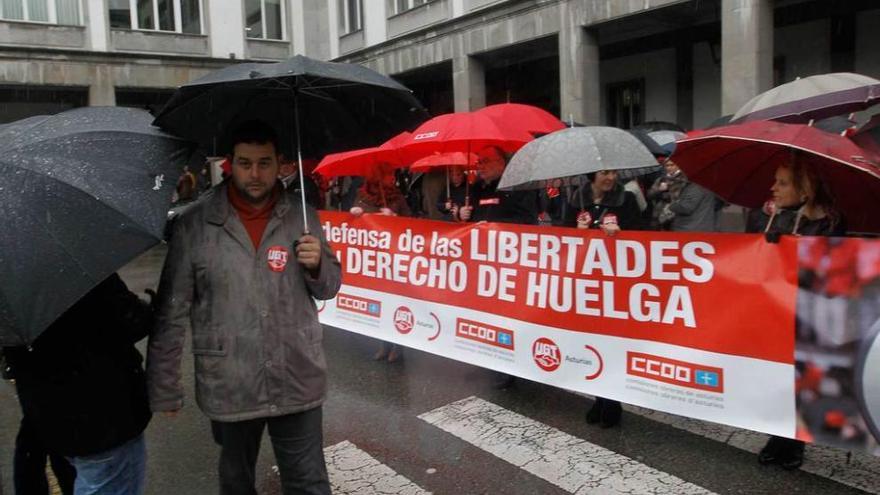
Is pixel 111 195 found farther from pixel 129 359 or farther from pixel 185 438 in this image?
pixel 185 438

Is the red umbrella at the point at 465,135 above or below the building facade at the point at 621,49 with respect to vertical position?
below

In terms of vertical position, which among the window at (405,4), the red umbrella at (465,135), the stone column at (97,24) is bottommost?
the red umbrella at (465,135)

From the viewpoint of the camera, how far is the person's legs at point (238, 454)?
9.65 feet

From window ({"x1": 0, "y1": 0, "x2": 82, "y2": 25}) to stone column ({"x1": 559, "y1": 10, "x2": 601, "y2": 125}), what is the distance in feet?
53.6

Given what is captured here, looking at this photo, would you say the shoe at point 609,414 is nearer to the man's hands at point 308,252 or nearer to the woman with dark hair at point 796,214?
the woman with dark hair at point 796,214

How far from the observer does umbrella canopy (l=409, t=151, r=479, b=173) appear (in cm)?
668

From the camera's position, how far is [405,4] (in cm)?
1928

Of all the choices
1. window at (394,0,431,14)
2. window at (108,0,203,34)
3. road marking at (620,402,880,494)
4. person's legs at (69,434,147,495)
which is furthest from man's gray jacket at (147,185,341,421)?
window at (108,0,203,34)

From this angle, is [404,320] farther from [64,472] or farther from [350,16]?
[350,16]

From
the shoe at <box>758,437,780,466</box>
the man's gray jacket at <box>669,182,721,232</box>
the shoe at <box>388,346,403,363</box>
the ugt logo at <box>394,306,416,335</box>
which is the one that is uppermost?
the man's gray jacket at <box>669,182,721,232</box>

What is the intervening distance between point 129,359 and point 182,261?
429mm

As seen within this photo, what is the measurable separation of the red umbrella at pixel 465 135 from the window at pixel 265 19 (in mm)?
20980

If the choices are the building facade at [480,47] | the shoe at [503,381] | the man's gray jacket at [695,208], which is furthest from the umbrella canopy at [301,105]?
the man's gray jacket at [695,208]

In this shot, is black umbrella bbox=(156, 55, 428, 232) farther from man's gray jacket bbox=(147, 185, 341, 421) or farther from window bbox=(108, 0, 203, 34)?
window bbox=(108, 0, 203, 34)
